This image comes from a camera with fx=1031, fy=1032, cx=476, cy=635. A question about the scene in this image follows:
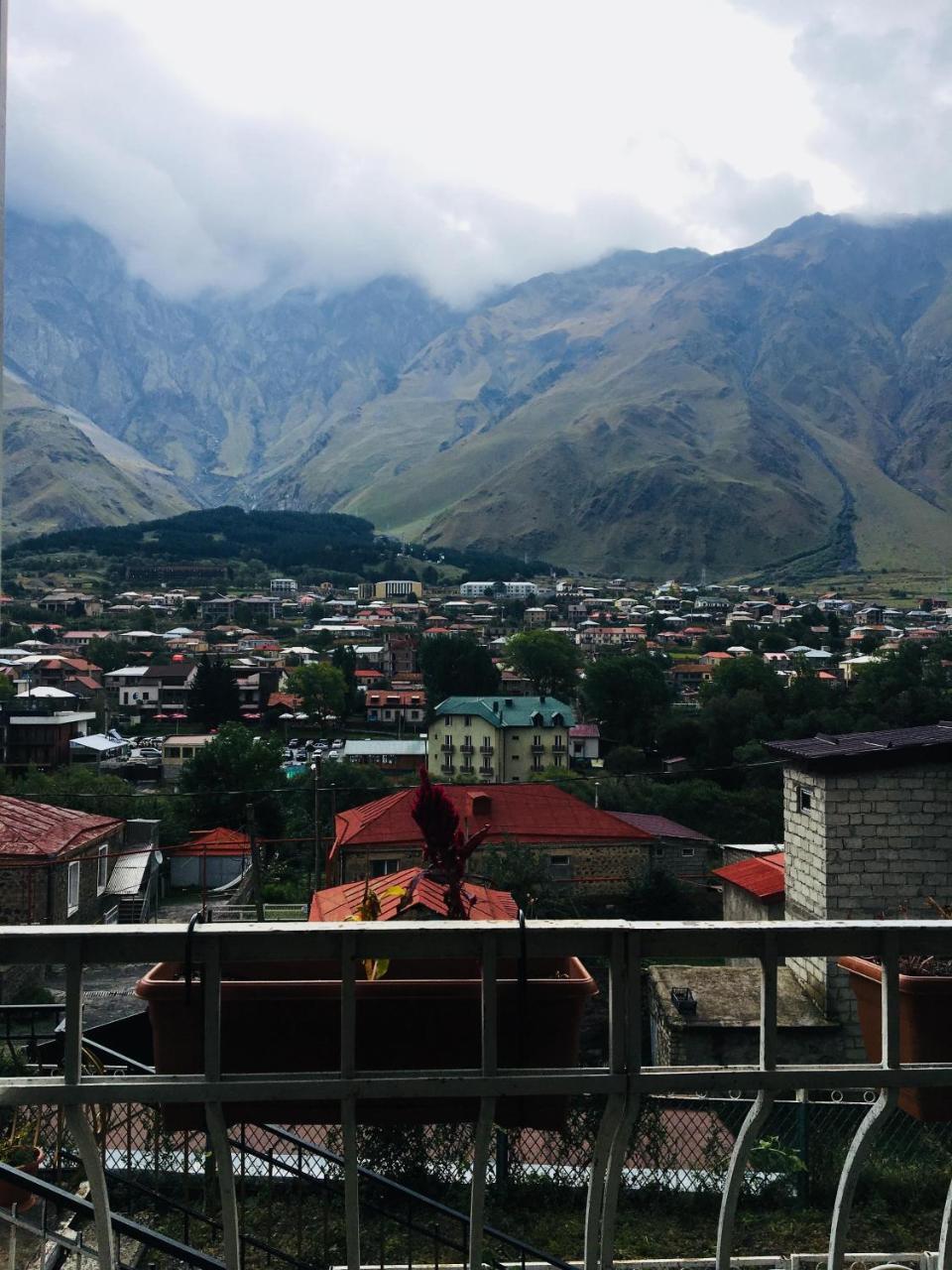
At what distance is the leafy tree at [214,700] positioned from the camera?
45.5m

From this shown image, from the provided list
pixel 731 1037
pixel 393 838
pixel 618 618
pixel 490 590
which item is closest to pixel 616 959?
pixel 731 1037

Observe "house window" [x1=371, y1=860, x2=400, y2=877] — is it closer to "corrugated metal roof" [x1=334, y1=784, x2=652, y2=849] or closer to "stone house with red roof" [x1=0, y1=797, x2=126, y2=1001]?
"corrugated metal roof" [x1=334, y1=784, x2=652, y2=849]

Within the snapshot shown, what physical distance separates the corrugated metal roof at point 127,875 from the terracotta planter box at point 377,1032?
16.3 metres

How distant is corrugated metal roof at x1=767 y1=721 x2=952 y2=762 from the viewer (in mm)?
8680

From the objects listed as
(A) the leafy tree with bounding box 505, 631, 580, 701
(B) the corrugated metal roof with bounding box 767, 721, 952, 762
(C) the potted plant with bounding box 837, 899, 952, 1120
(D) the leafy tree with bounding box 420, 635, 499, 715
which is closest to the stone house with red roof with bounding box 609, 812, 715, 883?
(B) the corrugated metal roof with bounding box 767, 721, 952, 762

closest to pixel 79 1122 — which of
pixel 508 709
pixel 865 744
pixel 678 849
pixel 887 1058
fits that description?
pixel 887 1058

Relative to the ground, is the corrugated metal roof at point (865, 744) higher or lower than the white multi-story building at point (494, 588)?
lower

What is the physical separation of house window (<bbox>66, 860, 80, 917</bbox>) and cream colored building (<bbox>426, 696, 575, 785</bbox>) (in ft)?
72.8

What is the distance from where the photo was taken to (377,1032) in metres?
1.89

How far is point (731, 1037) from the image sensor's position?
8.26m

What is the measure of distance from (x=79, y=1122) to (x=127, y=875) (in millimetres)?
17736

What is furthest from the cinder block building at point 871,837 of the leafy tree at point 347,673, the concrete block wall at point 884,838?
the leafy tree at point 347,673

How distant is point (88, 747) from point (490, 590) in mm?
74829

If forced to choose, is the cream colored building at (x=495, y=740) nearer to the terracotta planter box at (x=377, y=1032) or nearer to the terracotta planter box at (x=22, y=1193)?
the terracotta planter box at (x=22, y=1193)
